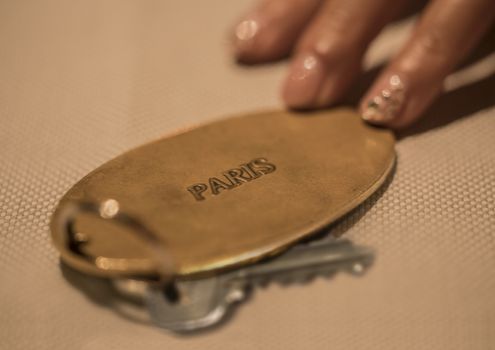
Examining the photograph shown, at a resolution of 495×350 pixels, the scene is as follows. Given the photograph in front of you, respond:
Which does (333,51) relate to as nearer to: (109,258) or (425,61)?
(425,61)

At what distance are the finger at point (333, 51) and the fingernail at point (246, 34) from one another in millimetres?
67

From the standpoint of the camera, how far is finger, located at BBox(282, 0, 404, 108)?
475mm

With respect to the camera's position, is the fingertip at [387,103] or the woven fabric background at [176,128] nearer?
the woven fabric background at [176,128]

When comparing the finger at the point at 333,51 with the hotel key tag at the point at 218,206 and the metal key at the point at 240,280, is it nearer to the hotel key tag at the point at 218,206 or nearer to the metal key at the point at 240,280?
the hotel key tag at the point at 218,206

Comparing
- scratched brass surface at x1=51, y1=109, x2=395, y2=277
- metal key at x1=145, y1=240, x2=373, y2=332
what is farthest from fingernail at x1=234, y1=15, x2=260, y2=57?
metal key at x1=145, y1=240, x2=373, y2=332

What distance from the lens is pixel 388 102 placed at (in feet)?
1.48

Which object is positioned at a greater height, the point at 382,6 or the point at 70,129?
the point at 382,6

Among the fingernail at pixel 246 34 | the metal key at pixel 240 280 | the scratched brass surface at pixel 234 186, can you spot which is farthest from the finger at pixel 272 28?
the metal key at pixel 240 280

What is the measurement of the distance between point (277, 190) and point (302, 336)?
106 mm

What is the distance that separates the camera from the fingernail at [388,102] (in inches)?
17.8

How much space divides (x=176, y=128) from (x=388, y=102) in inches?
7.4

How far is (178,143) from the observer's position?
0.44 m

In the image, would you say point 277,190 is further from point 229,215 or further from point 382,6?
point 382,6

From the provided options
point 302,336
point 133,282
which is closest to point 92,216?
point 133,282
